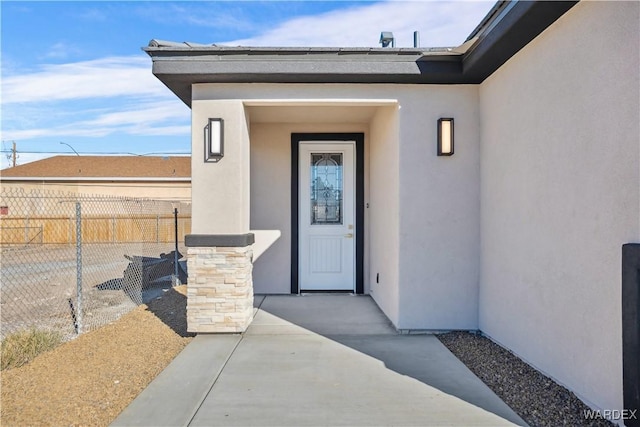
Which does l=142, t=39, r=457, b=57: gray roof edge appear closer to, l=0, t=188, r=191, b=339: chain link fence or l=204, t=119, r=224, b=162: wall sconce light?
l=204, t=119, r=224, b=162: wall sconce light

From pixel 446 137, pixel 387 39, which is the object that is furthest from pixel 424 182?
pixel 387 39

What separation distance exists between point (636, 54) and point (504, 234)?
2.10 m

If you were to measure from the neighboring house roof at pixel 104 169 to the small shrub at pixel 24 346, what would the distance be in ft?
53.9

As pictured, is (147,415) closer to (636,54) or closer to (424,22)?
(636,54)

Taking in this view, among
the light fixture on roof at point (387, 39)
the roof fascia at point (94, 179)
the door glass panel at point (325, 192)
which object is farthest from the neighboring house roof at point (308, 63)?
the roof fascia at point (94, 179)

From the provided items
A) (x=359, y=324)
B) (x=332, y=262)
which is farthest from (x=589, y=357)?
(x=332, y=262)

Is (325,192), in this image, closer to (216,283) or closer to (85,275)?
(216,283)

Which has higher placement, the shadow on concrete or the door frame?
the door frame

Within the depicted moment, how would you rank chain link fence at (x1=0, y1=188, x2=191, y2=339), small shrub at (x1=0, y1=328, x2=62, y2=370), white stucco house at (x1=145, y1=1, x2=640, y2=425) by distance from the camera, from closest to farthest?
white stucco house at (x1=145, y1=1, x2=640, y2=425) → small shrub at (x1=0, y1=328, x2=62, y2=370) → chain link fence at (x1=0, y1=188, x2=191, y2=339)

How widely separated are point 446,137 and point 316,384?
10.1 feet

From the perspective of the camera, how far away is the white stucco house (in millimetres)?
2719

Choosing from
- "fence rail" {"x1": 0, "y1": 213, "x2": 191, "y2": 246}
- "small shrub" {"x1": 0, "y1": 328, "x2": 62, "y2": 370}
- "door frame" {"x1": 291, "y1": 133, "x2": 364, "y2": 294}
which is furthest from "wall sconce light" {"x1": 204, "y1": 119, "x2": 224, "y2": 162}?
"fence rail" {"x1": 0, "y1": 213, "x2": 191, "y2": 246}

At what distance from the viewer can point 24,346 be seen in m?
3.94

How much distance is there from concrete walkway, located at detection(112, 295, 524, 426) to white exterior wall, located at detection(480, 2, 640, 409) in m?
0.70
